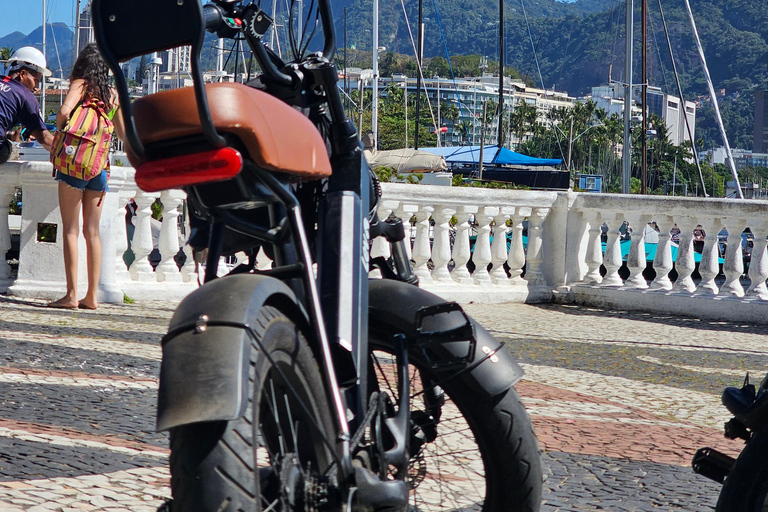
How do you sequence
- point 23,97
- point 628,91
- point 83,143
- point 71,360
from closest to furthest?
point 71,360 → point 83,143 → point 23,97 → point 628,91

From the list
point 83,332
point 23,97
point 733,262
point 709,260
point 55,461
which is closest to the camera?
point 55,461

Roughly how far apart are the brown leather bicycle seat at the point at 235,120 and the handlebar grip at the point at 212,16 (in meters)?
0.28

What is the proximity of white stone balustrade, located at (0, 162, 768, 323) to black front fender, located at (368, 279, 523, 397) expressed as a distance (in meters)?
6.40

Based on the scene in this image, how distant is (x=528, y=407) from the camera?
5105 mm

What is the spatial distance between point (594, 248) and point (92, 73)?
5572 millimetres

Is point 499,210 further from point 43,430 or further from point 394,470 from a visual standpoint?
point 394,470

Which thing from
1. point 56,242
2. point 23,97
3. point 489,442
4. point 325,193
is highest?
point 23,97

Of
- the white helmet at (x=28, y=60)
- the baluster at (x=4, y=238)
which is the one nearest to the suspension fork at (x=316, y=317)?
the white helmet at (x=28, y=60)

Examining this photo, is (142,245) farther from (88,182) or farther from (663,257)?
(663,257)

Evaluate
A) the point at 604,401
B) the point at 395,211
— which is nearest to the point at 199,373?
the point at 604,401

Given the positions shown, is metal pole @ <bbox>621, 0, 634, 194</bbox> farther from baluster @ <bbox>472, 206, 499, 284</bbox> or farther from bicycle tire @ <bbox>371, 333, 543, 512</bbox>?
bicycle tire @ <bbox>371, 333, 543, 512</bbox>

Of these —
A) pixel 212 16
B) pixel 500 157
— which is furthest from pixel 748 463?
pixel 500 157

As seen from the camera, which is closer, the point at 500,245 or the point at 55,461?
the point at 55,461

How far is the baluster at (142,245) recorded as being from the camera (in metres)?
9.16
